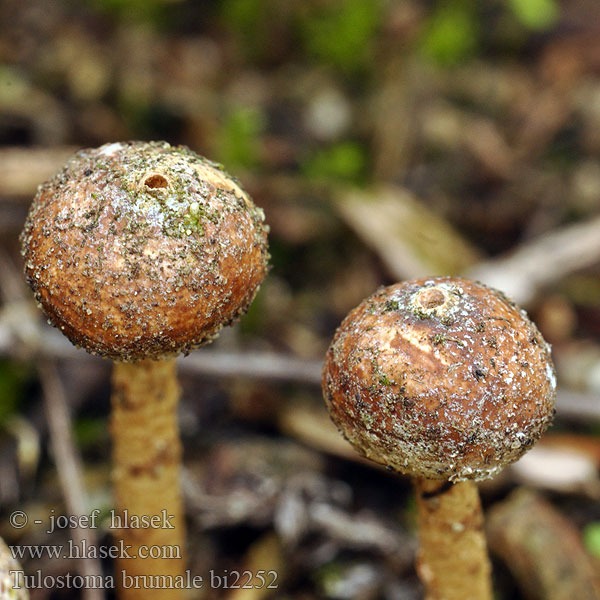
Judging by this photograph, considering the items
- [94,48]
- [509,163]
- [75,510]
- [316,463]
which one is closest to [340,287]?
[316,463]

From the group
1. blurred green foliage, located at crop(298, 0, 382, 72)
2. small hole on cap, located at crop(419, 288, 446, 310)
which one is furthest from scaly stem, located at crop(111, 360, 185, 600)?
blurred green foliage, located at crop(298, 0, 382, 72)

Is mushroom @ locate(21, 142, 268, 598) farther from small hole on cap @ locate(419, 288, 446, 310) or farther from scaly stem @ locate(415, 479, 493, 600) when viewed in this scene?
scaly stem @ locate(415, 479, 493, 600)

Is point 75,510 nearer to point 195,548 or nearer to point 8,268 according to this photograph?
point 195,548

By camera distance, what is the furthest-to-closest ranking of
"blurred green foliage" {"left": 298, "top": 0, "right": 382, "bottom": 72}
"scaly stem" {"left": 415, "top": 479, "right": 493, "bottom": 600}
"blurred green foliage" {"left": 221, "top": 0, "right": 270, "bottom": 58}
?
"blurred green foliage" {"left": 221, "top": 0, "right": 270, "bottom": 58}, "blurred green foliage" {"left": 298, "top": 0, "right": 382, "bottom": 72}, "scaly stem" {"left": 415, "top": 479, "right": 493, "bottom": 600}

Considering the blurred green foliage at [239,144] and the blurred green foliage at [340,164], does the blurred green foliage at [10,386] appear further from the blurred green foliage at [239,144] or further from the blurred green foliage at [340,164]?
the blurred green foliage at [340,164]

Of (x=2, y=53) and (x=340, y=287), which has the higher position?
(x=2, y=53)

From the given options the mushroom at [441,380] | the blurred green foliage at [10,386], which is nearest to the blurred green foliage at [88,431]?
the blurred green foliage at [10,386]
